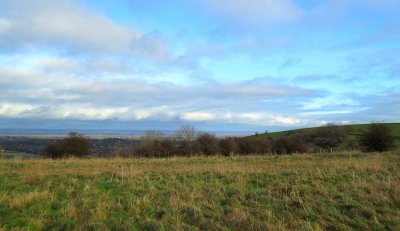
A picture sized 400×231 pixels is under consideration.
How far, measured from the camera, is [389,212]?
1078cm

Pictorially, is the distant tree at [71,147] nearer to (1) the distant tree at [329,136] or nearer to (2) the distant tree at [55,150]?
(2) the distant tree at [55,150]

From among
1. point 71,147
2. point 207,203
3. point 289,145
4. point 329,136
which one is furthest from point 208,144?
point 207,203

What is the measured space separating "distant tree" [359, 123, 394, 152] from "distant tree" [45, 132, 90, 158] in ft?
102

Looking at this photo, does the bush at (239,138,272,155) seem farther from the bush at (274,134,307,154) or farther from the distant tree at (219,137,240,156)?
the bush at (274,134,307,154)

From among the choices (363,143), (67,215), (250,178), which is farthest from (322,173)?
(363,143)

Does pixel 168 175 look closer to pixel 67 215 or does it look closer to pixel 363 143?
pixel 67 215

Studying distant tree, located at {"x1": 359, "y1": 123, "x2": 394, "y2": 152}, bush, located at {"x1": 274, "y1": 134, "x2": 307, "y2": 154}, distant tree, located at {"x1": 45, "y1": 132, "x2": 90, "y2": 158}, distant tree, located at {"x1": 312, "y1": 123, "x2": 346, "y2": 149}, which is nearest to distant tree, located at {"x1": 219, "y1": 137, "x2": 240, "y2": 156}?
bush, located at {"x1": 274, "y1": 134, "x2": 307, "y2": 154}

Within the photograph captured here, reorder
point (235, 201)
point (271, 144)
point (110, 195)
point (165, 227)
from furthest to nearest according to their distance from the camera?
1. point (271, 144)
2. point (110, 195)
3. point (235, 201)
4. point (165, 227)

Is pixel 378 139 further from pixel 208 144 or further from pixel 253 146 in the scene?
pixel 208 144

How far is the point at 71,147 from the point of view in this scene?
48.2 metres

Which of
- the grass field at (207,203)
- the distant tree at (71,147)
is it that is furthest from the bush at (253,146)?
the grass field at (207,203)

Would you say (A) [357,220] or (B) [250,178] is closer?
(A) [357,220]

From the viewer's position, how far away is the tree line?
46.2 m

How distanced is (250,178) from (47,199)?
789cm
